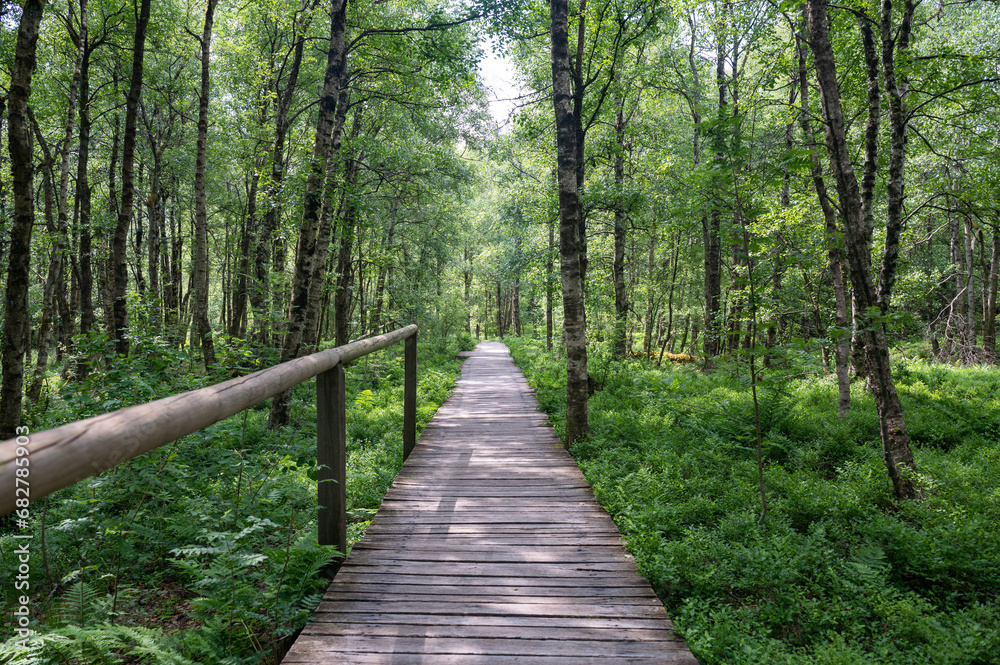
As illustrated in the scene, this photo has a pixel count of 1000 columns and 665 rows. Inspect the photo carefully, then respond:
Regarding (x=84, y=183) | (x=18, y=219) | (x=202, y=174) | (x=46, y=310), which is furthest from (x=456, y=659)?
(x=84, y=183)

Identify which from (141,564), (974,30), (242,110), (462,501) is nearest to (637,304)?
(974,30)

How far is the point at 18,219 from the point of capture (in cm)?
438

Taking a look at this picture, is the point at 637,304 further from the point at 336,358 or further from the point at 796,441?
the point at 336,358

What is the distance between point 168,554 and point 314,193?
5.66m

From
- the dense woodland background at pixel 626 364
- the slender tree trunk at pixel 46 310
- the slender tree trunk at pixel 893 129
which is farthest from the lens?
the slender tree trunk at pixel 46 310

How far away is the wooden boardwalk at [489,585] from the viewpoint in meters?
2.42

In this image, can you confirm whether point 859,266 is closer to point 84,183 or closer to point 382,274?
point 84,183

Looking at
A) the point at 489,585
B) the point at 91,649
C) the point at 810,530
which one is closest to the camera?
the point at 91,649

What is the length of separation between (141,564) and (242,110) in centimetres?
1509

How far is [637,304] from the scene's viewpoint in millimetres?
25750

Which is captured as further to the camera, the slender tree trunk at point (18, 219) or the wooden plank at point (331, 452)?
the slender tree trunk at point (18, 219)

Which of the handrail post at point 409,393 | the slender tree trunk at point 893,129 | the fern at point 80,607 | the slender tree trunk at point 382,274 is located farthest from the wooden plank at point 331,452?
the slender tree trunk at point 382,274

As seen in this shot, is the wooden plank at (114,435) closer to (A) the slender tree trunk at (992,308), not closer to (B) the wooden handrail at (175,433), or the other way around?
(B) the wooden handrail at (175,433)

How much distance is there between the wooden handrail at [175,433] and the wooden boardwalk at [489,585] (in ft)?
1.90
